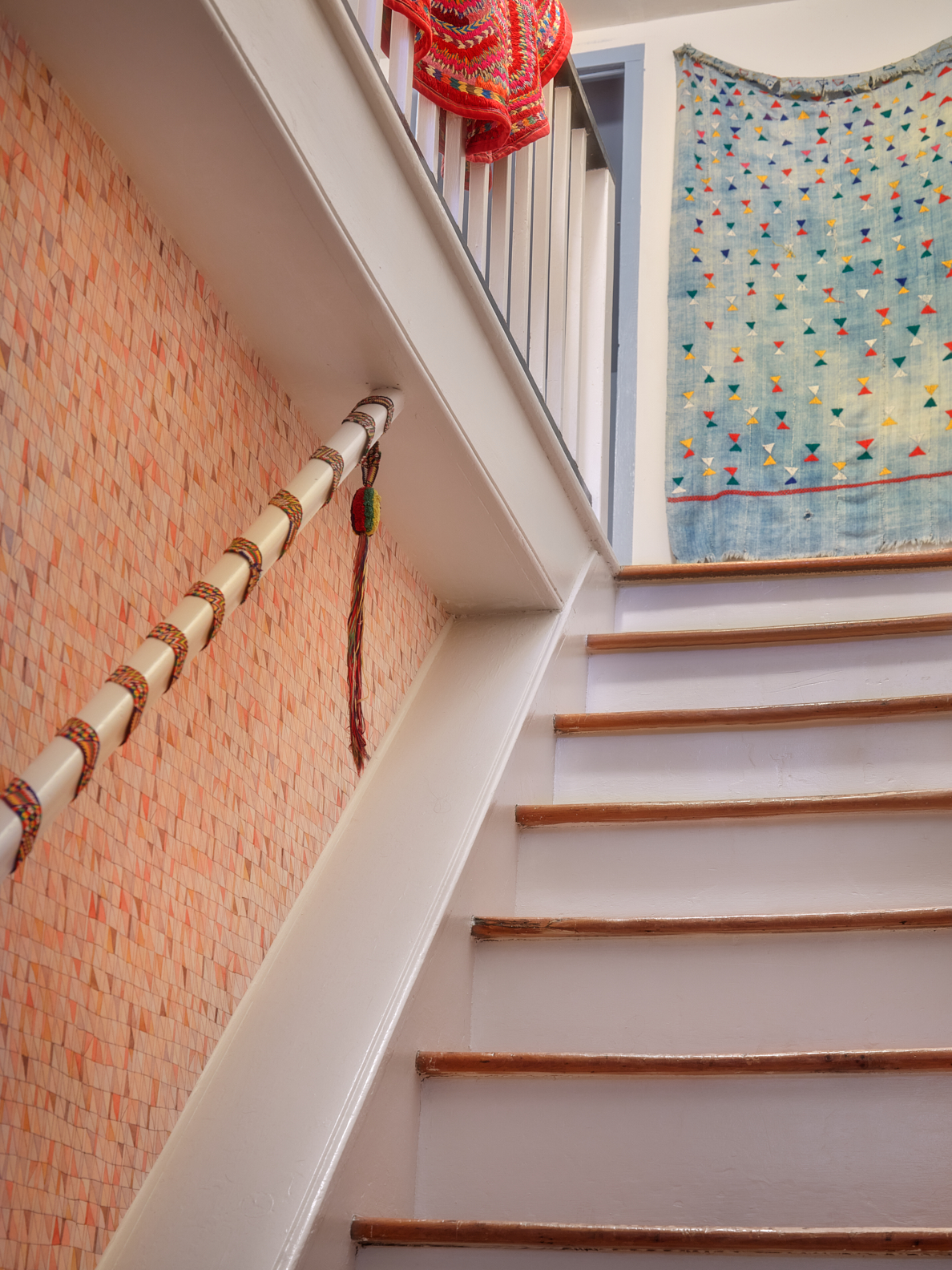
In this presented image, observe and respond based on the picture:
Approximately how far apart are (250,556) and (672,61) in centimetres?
283

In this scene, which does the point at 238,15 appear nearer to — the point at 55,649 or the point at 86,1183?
the point at 55,649

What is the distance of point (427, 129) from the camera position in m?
1.45

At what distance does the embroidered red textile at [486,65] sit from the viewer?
1.50 meters

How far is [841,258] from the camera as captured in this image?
9.45 feet

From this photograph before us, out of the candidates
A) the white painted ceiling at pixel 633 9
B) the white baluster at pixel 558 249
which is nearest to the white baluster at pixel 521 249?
the white baluster at pixel 558 249

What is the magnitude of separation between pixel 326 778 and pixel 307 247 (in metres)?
0.63

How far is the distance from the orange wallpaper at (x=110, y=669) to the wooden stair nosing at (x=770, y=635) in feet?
2.65

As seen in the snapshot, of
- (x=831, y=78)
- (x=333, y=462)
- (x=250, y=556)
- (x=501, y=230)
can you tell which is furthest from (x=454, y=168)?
(x=831, y=78)

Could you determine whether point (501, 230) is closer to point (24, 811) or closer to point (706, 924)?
Answer: point (706, 924)

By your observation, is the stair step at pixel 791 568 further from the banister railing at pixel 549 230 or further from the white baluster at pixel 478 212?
the white baluster at pixel 478 212

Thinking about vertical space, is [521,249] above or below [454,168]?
above

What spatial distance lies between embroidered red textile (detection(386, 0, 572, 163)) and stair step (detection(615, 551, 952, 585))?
33.2 inches

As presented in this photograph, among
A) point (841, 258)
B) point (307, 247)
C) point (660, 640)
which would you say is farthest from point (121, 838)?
point (841, 258)

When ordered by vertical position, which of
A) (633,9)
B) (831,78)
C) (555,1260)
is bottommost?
(555,1260)
